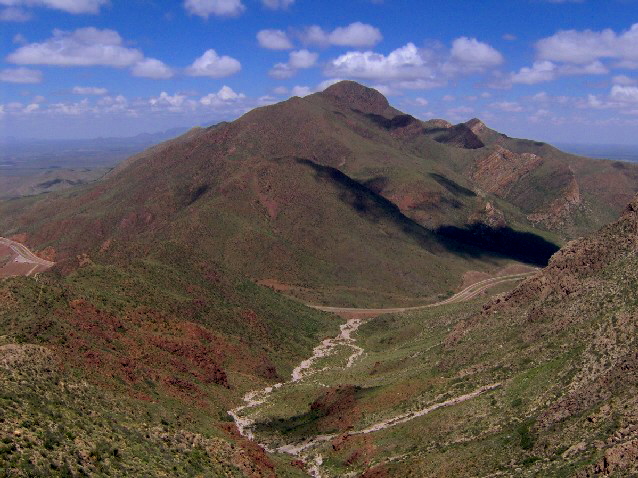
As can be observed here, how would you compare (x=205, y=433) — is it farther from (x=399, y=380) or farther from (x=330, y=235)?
(x=330, y=235)

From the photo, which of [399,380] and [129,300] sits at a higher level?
[129,300]

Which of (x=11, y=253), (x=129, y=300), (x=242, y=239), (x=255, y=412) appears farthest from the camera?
(x=11, y=253)

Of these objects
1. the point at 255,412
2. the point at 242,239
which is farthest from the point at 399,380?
the point at 242,239

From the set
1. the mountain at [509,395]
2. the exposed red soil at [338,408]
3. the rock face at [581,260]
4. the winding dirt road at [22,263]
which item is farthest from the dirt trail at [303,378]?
the winding dirt road at [22,263]

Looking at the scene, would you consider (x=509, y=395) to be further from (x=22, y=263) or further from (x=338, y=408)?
(x=22, y=263)

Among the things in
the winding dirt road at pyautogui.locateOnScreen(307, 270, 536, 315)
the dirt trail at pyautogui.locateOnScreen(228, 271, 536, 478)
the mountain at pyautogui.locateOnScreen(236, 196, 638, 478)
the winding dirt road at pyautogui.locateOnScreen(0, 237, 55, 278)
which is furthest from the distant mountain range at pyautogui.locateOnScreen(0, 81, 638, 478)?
the winding dirt road at pyautogui.locateOnScreen(0, 237, 55, 278)

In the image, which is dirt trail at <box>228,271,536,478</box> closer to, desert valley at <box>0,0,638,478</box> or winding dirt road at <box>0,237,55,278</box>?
desert valley at <box>0,0,638,478</box>

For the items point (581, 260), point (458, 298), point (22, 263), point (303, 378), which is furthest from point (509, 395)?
point (22, 263)
